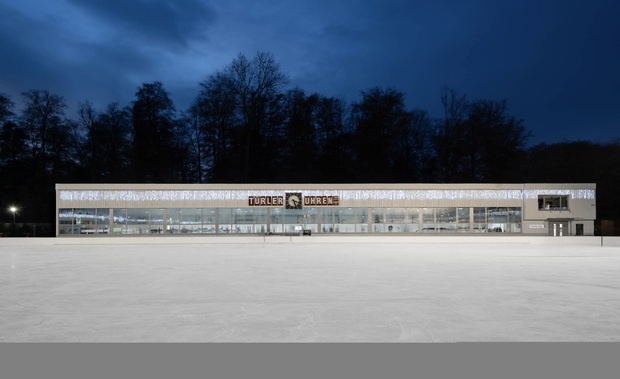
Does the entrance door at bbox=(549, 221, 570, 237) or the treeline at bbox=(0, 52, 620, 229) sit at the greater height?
the treeline at bbox=(0, 52, 620, 229)

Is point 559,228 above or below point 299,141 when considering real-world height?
below

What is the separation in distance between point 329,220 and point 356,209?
255cm

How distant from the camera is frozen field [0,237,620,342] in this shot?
782 centimetres

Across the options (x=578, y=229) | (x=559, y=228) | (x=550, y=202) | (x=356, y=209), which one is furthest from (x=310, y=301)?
(x=578, y=229)

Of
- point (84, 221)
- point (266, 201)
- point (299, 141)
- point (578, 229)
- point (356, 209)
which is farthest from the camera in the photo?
point (299, 141)

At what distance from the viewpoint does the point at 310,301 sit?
35.3 ft

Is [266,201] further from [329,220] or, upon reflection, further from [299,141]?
[299,141]

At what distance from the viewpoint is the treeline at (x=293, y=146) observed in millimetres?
59438

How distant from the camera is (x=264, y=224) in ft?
139

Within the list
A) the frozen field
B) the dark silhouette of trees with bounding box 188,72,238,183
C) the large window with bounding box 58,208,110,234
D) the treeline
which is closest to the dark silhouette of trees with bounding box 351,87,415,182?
the treeline

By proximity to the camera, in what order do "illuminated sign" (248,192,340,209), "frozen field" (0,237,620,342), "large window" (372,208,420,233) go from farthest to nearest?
"large window" (372,208,420,233)
"illuminated sign" (248,192,340,209)
"frozen field" (0,237,620,342)

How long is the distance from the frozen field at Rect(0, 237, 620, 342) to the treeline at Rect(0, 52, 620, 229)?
42.6 metres

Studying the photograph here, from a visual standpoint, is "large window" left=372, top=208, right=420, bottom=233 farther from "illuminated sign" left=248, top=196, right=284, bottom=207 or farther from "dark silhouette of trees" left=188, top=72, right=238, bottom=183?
"dark silhouette of trees" left=188, top=72, right=238, bottom=183

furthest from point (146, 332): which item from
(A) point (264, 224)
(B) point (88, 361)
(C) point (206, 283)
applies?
(A) point (264, 224)
